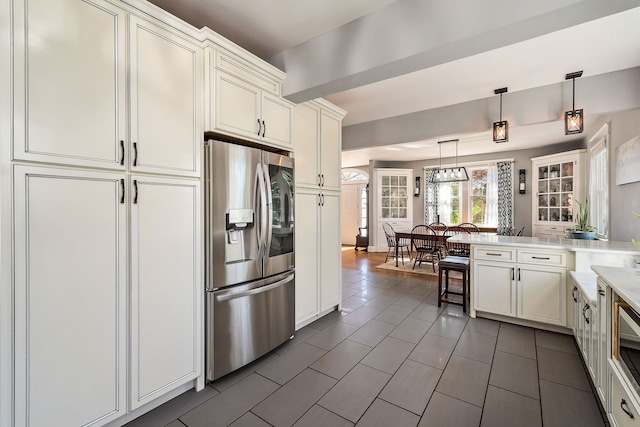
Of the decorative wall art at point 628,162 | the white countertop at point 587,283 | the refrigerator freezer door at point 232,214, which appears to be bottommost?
the white countertop at point 587,283

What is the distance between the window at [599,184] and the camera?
399 cm

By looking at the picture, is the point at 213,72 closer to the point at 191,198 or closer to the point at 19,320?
the point at 191,198

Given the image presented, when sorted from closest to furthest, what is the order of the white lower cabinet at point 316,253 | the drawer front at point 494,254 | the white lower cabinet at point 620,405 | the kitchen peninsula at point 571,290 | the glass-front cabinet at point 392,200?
the white lower cabinet at point 620,405 < the kitchen peninsula at point 571,290 < the white lower cabinet at point 316,253 < the drawer front at point 494,254 < the glass-front cabinet at point 392,200

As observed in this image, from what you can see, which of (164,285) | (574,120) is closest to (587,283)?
(574,120)

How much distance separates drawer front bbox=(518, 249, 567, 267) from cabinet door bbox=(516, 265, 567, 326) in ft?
0.17

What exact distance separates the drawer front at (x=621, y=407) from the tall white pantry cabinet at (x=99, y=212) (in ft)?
7.39

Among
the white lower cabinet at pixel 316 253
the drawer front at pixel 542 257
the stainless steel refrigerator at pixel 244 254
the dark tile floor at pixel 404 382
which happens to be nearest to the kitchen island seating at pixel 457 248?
the drawer front at pixel 542 257

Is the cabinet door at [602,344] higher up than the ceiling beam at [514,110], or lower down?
lower down

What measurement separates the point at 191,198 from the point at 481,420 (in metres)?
→ 2.24

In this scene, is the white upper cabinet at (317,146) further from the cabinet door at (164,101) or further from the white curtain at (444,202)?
the white curtain at (444,202)

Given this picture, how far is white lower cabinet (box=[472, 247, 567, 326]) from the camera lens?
271 cm

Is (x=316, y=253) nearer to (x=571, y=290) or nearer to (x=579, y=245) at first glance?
(x=571, y=290)

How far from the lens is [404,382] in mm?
2014

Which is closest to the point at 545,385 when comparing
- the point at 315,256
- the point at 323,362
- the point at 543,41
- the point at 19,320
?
the point at 323,362
